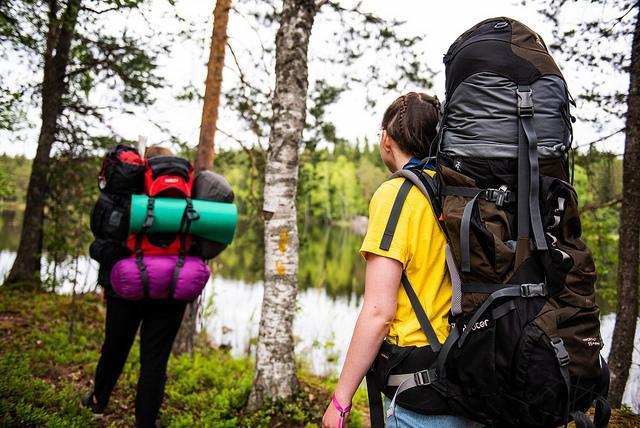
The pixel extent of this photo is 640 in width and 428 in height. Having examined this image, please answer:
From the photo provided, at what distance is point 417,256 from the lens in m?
1.56

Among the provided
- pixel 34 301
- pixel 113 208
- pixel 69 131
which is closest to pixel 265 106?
pixel 69 131

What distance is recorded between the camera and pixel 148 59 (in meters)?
7.44

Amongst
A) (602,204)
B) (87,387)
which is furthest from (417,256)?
(602,204)

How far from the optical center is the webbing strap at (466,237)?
1.39 meters

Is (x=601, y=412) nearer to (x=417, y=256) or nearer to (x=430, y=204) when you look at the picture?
(x=417, y=256)

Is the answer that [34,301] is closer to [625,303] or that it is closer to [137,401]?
[137,401]

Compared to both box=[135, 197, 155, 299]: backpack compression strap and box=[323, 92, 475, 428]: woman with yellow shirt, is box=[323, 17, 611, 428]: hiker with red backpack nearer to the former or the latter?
box=[323, 92, 475, 428]: woman with yellow shirt

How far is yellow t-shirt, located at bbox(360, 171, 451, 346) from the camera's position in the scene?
1541 mm

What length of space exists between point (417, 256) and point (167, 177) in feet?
6.93

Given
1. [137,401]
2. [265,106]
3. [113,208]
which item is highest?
[265,106]

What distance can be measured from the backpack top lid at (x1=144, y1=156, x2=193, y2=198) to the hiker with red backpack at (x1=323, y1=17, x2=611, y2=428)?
1.88m

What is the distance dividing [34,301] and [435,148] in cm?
784

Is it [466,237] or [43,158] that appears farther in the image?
[43,158]

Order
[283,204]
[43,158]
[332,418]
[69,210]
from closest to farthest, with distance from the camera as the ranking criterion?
[332,418] < [283,204] < [69,210] < [43,158]
